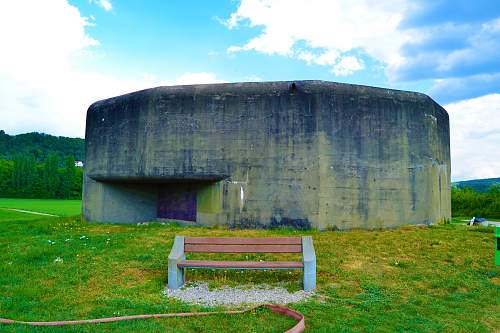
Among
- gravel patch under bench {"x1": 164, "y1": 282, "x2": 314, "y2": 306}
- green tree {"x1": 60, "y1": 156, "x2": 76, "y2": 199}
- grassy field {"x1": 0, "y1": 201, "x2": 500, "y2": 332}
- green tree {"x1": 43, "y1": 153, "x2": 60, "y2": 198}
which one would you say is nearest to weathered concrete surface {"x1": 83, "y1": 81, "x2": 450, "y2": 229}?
grassy field {"x1": 0, "y1": 201, "x2": 500, "y2": 332}

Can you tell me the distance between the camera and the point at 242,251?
610cm

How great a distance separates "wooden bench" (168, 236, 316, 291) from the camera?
585 cm

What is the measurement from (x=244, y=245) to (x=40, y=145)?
109732mm

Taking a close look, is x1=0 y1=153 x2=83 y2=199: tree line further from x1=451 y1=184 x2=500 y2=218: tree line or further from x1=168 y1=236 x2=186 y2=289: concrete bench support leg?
x1=168 y1=236 x2=186 y2=289: concrete bench support leg

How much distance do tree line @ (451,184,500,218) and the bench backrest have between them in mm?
30161

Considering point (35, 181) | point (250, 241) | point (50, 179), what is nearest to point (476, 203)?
point (250, 241)

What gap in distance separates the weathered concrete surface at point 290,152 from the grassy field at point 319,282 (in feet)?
4.18

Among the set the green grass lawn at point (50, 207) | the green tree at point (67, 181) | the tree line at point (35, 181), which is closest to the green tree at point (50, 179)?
the tree line at point (35, 181)

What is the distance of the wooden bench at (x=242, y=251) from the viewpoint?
5.85m

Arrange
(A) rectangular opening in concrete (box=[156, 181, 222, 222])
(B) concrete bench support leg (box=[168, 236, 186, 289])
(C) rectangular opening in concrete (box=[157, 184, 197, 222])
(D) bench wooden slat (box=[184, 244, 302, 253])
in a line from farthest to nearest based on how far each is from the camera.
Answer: (C) rectangular opening in concrete (box=[157, 184, 197, 222]) < (A) rectangular opening in concrete (box=[156, 181, 222, 222]) < (D) bench wooden slat (box=[184, 244, 302, 253]) < (B) concrete bench support leg (box=[168, 236, 186, 289])

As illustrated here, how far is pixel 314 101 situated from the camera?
11383mm

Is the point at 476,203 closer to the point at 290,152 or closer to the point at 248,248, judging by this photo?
the point at 290,152

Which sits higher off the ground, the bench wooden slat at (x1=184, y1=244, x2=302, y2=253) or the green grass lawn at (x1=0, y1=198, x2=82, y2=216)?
the bench wooden slat at (x1=184, y1=244, x2=302, y2=253)

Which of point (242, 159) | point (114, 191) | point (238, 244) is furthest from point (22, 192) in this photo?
point (238, 244)
